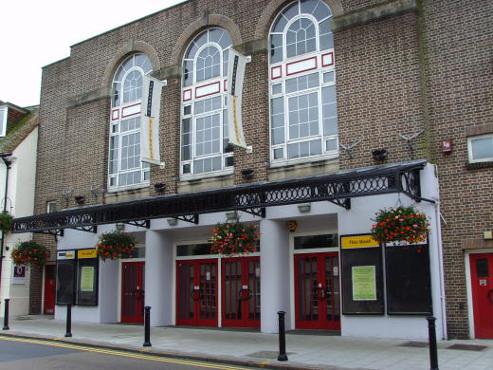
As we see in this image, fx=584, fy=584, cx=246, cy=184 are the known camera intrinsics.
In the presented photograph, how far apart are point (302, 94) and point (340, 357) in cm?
814

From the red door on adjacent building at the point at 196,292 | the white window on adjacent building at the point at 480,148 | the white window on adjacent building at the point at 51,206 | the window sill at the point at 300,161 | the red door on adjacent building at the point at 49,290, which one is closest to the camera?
the white window on adjacent building at the point at 480,148

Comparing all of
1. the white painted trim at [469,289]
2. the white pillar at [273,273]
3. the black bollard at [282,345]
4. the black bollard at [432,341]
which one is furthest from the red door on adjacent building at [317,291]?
the black bollard at [432,341]

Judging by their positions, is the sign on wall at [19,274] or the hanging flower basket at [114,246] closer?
the hanging flower basket at [114,246]

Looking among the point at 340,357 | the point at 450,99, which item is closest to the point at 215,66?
the point at 450,99

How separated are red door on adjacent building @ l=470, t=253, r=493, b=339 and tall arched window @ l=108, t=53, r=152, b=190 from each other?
1116 cm

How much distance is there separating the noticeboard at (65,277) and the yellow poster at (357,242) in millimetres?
10726

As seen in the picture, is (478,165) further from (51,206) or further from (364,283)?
(51,206)

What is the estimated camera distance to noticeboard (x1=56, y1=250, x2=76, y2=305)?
21094mm

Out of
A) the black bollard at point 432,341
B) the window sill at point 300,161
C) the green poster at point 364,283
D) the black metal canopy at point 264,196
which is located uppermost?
the window sill at point 300,161

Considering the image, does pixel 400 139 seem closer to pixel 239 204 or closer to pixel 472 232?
pixel 472 232

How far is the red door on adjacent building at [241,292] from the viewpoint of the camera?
58.0ft

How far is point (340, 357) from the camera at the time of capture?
11.6 m

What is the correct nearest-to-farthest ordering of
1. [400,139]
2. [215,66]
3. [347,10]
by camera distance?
[400,139] → [347,10] → [215,66]

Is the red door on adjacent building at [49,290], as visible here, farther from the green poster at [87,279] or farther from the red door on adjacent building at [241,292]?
the red door on adjacent building at [241,292]
